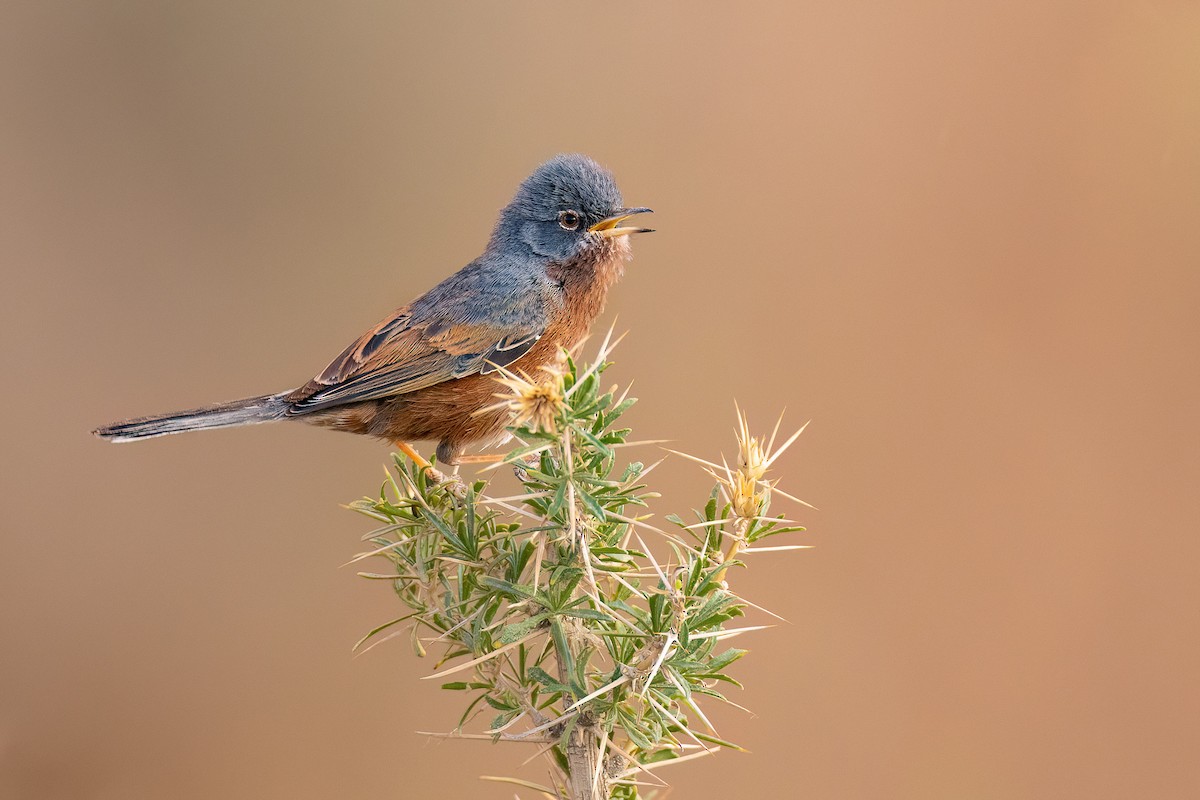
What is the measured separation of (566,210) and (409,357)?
2.75ft

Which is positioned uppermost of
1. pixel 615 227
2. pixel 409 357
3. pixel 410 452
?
pixel 615 227

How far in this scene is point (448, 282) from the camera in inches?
144

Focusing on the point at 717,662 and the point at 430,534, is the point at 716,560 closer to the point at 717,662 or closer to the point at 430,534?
the point at 717,662

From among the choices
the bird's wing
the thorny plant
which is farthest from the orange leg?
the thorny plant

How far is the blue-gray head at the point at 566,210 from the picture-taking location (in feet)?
11.9

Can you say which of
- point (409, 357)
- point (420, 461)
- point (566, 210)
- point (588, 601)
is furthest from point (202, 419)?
point (588, 601)

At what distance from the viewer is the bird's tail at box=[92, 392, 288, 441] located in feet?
→ 9.54

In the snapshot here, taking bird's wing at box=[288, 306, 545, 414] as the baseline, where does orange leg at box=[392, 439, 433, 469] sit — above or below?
below

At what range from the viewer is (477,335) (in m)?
3.41

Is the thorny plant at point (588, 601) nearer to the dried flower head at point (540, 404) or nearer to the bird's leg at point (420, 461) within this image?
the dried flower head at point (540, 404)

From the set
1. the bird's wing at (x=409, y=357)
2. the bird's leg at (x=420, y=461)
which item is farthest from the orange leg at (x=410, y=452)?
the bird's wing at (x=409, y=357)

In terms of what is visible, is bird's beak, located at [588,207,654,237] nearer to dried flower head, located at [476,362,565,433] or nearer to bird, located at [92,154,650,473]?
bird, located at [92,154,650,473]

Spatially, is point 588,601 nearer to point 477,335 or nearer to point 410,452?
point 410,452

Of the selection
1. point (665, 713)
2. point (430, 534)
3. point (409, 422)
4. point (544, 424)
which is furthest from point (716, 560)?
point (409, 422)
